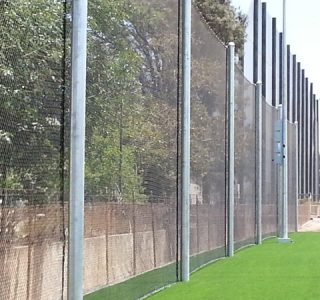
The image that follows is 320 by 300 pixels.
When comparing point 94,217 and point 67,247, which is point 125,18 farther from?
point 67,247

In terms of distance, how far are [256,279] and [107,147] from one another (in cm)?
502

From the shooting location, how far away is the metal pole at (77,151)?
6277 millimetres

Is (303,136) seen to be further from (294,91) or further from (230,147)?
(230,147)

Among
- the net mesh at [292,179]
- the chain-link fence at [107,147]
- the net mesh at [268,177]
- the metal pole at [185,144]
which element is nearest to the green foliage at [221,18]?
the net mesh at [292,179]

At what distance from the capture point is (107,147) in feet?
25.9

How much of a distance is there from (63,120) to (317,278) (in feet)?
22.5

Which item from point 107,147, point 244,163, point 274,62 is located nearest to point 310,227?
point 244,163

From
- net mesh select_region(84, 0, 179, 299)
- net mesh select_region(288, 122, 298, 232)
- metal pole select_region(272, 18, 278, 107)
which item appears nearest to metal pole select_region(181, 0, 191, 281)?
net mesh select_region(84, 0, 179, 299)

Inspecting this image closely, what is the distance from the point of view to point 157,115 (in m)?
10.1

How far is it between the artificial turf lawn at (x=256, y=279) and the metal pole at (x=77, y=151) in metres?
3.34

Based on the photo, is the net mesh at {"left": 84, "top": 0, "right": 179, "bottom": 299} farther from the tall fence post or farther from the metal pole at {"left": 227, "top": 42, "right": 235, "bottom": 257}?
the tall fence post

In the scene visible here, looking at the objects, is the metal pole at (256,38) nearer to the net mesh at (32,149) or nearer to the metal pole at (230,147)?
the metal pole at (230,147)

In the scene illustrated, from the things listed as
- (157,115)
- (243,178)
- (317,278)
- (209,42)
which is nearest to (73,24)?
(157,115)

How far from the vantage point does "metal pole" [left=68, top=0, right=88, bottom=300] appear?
247 inches
